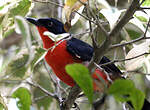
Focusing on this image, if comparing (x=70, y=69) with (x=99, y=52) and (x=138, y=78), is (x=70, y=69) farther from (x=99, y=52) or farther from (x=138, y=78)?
(x=138, y=78)

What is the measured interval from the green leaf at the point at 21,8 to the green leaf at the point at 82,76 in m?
1.35

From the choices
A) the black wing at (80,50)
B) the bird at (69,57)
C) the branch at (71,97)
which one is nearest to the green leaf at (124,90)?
the branch at (71,97)

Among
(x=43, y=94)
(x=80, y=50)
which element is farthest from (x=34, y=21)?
(x=43, y=94)

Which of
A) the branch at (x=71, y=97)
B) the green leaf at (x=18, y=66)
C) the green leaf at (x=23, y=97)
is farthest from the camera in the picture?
the green leaf at (x=18, y=66)

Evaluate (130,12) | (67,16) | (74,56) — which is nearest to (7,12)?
(67,16)

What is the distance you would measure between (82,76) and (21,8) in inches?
54.1

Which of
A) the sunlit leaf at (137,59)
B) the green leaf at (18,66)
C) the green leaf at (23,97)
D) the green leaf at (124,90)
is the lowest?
the green leaf at (18,66)

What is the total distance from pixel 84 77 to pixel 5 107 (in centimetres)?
105

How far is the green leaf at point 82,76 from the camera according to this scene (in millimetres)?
1111

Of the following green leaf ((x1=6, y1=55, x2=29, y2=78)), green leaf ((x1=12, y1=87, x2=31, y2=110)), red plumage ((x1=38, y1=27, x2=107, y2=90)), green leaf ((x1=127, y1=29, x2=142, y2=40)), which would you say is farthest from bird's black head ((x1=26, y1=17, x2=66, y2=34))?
green leaf ((x1=12, y1=87, x2=31, y2=110))

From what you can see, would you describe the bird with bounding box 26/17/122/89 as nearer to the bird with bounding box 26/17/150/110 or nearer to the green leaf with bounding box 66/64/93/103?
the bird with bounding box 26/17/150/110

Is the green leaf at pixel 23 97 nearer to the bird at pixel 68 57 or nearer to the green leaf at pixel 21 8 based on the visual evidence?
the green leaf at pixel 21 8

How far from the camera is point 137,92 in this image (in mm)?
1128

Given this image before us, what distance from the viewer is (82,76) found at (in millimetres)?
1133
